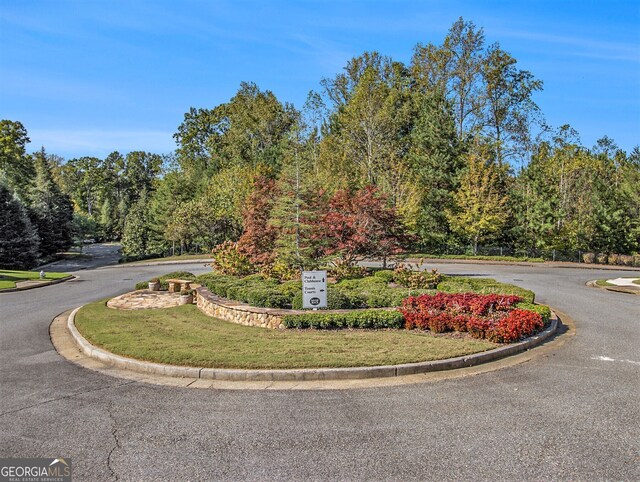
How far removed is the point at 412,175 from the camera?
1783 inches

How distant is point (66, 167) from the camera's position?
12300 centimetres

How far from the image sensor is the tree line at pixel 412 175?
123 ft

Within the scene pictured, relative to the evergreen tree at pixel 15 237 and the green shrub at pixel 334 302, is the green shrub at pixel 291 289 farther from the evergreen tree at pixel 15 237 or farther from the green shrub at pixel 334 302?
the evergreen tree at pixel 15 237

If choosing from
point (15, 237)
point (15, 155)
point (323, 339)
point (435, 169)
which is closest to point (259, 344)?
point (323, 339)

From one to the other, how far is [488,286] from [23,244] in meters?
41.3

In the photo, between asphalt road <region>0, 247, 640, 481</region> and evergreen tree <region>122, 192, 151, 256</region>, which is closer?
asphalt road <region>0, 247, 640, 481</region>

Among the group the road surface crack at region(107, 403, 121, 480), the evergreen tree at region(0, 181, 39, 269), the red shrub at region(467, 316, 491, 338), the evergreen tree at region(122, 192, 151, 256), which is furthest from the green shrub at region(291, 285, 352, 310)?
the evergreen tree at region(122, 192, 151, 256)

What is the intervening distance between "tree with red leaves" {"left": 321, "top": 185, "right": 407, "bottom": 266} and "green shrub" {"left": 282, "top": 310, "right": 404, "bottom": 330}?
295 inches

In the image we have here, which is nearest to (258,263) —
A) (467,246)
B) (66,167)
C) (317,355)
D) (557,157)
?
(317,355)

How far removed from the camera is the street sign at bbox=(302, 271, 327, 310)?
13094mm

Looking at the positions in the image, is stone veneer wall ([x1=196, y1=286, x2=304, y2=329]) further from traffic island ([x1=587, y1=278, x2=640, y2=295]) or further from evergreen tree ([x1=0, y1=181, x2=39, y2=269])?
evergreen tree ([x1=0, y1=181, x2=39, y2=269])

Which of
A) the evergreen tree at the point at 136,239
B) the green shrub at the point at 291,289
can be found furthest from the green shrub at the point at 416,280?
the evergreen tree at the point at 136,239
